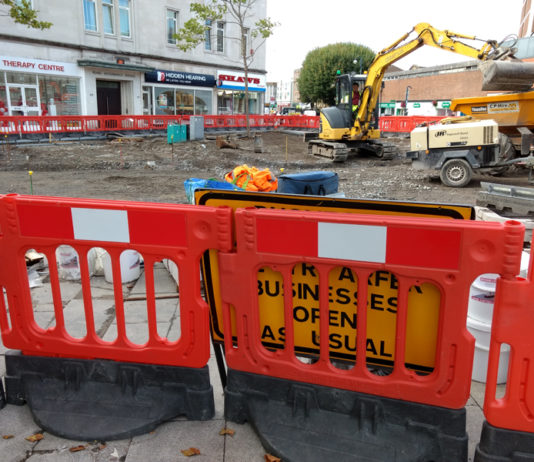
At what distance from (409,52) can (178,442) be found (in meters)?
15.5

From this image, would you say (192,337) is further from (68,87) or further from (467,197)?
(68,87)

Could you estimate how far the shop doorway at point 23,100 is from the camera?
25.2 meters

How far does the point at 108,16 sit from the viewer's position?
29.1m

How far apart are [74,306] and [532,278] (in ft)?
13.2

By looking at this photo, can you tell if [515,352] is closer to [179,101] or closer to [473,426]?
[473,426]

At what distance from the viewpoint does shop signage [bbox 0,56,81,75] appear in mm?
24312

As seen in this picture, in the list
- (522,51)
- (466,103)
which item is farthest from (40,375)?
(522,51)

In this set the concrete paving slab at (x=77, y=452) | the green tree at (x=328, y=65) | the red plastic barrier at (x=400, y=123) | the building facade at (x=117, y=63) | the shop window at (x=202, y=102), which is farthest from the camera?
the green tree at (x=328, y=65)

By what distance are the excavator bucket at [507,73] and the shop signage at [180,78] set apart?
25.2 m

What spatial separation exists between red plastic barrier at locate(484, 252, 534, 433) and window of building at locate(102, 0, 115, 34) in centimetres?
3213

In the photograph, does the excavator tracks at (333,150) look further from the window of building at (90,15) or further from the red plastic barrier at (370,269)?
the window of building at (90,15)

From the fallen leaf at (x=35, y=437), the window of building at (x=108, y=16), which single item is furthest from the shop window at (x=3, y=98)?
the fallen leaf at (x=35, y=437)

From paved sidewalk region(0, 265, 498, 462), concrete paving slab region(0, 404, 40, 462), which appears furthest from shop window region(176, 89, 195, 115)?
concrete paving slab region(0, 404, 40, 462)

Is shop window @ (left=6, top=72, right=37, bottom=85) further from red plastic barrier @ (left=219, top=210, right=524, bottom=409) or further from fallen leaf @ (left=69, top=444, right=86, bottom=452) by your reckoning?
red plastic barrier @ (left=219, top=210, right=524, bottom=409)
